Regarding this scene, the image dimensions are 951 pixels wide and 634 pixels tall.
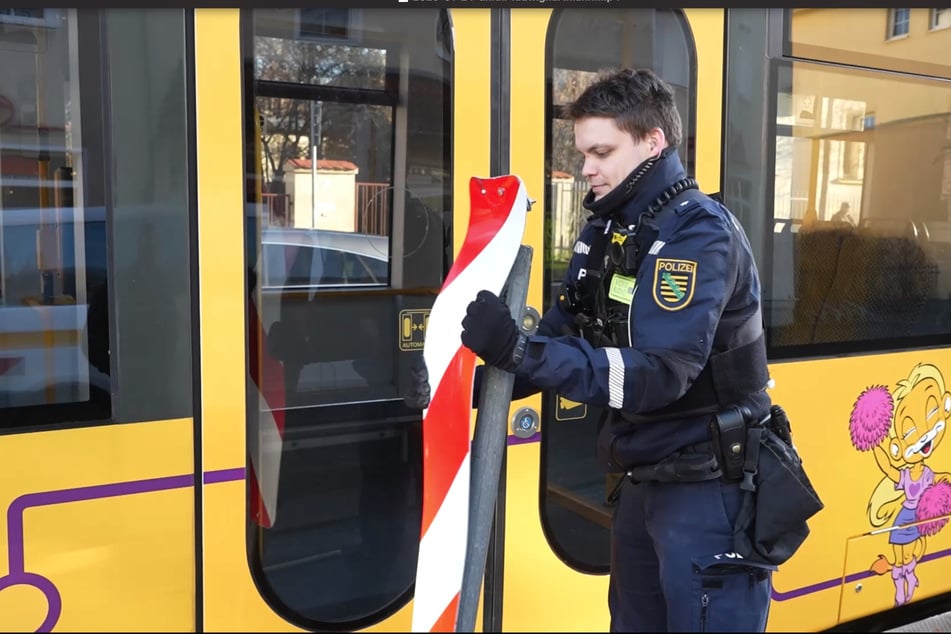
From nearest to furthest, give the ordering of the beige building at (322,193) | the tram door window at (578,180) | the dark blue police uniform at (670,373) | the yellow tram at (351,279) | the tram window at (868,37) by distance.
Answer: the dark blue police uniform at (670,373) → the yellow tram at (351,279) → the beige building at (322,193) → the tram door window at (578,180) → the tram window at (868,37)

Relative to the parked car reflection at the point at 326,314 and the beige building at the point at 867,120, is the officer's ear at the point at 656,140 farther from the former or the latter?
the beige building at the point at 867,120

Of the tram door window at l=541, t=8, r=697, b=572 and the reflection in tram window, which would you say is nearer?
the tram door window at l=541, t=8, r=697, b=572

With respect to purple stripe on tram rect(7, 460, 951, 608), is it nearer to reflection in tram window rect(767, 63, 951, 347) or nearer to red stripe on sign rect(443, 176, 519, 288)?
red stripe on sign rect(443, 176, 519, 288)

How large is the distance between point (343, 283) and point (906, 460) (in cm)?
215

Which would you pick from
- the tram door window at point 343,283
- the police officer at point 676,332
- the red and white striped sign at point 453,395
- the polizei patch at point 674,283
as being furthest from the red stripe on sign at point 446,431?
the tram door window at point 343,283

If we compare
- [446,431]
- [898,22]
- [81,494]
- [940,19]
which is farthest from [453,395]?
[940,19]

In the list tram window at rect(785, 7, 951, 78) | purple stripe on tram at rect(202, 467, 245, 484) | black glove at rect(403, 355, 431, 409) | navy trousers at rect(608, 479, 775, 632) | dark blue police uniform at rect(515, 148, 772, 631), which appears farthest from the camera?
tram window at rect(785, 7, 951, 78)

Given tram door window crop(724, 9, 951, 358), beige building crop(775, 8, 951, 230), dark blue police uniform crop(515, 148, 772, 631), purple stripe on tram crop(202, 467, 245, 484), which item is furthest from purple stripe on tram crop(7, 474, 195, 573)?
beige building crop(775, 8, 951, 230)

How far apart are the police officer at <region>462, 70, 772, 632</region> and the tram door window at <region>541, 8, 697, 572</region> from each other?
45cm

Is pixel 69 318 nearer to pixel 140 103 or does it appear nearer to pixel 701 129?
pixel 140 103

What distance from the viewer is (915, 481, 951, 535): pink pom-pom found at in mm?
3041

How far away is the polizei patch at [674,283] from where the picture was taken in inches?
67.7

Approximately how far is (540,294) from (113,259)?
3.82 feet

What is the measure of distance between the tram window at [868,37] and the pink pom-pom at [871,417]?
3.79 feet
